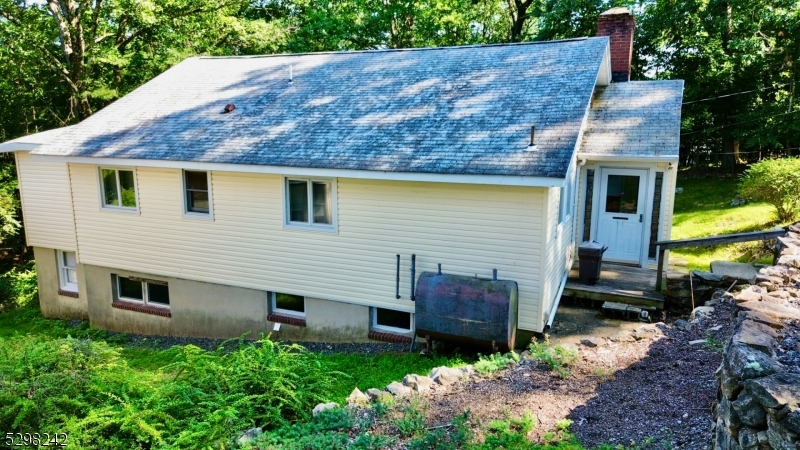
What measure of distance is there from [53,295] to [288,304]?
8509 millimetres

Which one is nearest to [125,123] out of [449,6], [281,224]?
[281,224]

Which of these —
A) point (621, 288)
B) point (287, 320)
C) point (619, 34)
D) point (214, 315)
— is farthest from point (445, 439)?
point (619, 34)

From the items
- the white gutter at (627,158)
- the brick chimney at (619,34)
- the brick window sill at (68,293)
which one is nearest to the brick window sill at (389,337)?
the white gutter at (627,158)

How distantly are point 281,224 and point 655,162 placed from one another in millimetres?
7855

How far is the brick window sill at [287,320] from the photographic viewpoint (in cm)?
1121

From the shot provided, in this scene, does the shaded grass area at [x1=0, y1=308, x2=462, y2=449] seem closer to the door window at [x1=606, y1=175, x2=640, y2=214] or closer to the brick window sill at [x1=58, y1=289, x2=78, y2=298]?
the door window at [x1=606, y1=175, x2=640, y2=214]

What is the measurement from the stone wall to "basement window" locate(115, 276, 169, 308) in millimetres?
11902

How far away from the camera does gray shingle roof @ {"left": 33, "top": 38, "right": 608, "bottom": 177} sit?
8953 mm

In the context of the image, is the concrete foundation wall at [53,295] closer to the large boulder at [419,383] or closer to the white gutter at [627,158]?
the large boulder at [419,383]

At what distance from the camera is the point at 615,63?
13727 millimetres

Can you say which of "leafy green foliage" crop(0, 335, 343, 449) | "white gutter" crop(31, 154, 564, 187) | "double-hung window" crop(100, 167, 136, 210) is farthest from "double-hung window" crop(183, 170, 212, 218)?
"leafy green foliage" crop(0, 335, 343, 449)

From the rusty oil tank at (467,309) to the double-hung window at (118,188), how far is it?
25.2 feet

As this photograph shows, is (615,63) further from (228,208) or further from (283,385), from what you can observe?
(283,385)

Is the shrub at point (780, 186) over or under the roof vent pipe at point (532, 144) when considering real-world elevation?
under
